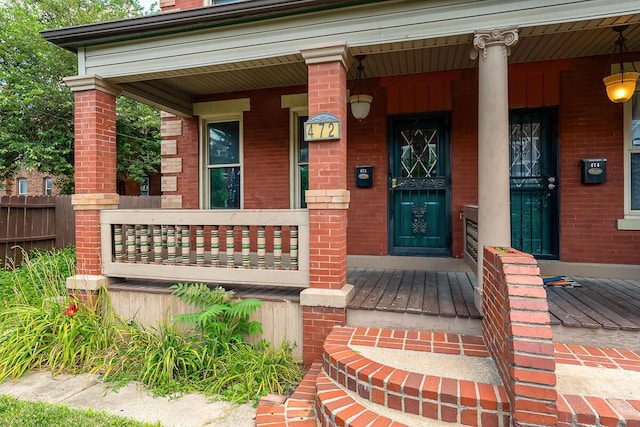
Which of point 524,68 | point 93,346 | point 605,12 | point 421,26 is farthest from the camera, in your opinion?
point 524,68

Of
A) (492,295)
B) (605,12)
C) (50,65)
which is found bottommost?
(492,295)

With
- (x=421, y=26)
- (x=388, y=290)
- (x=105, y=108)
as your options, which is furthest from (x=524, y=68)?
(x=105, y=108)

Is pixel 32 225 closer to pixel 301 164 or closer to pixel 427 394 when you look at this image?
pixel 301 164

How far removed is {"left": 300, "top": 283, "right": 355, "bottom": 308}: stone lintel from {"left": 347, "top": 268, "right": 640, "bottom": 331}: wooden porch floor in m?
0.11

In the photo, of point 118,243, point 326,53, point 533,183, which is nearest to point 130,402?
point 118,243

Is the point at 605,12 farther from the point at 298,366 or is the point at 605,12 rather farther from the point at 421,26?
the point at 298,366

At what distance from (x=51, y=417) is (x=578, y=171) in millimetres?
6118

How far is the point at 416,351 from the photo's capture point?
2.82m

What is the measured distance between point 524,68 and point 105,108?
5.41 meters

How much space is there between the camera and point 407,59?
4.69m

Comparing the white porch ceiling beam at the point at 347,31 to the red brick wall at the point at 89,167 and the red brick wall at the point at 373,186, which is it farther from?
the red brick wall at the point at 373,186

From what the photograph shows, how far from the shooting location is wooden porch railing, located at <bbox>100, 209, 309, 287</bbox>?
3.67 meters

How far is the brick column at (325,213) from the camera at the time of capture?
345 centimetres

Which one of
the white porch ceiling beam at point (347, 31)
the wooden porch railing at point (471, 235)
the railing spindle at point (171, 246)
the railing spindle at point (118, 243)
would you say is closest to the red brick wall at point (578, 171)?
the wooden porch railing at point (471, 235)
